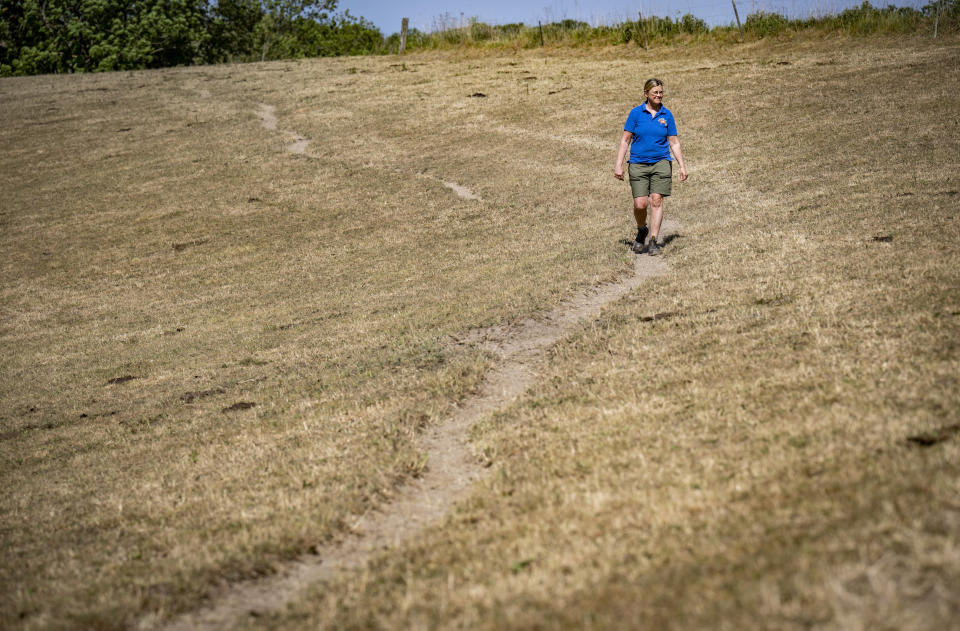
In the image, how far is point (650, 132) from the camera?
1220 centimetres

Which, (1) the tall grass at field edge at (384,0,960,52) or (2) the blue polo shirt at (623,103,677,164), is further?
(1) the tall grass at field edge at (384,0,960,52)

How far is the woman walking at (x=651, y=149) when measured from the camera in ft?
39.8

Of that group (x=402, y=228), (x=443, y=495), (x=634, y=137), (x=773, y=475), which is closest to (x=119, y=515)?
(x=443, y=495)

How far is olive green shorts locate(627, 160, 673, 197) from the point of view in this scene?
489 inches

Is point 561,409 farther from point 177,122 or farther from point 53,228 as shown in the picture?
point 177,122

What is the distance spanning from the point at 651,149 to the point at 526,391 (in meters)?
6.15

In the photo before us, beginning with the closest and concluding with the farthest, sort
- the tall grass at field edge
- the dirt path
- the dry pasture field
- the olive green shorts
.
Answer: the dry pasture field
the dirt path
the olive green shorts
the tall grass at field edge

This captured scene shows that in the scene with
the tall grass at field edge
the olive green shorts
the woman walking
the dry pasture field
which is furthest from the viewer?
the tall grass at field edge

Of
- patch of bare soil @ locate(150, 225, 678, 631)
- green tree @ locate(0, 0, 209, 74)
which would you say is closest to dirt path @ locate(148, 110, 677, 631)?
patch of bare soil @ locate(150, 225, 678, 631)

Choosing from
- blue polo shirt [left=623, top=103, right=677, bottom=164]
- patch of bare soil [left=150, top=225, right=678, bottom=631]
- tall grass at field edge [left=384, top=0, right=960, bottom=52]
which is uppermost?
tall grass at field edge [left=384, top=0, right=960, bottom=52]

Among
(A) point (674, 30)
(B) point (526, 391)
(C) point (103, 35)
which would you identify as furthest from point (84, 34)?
(B) point (526, 391)

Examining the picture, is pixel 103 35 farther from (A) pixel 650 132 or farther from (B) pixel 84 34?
(A) pixel 650 132

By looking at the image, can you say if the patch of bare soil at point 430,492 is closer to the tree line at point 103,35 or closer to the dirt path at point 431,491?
the dirt path at point 431,491

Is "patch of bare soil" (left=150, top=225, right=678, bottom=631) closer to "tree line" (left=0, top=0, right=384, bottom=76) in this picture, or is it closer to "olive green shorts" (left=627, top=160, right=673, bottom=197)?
"olive green shorts" (left=627, top=160, right=673, bottom=197)
